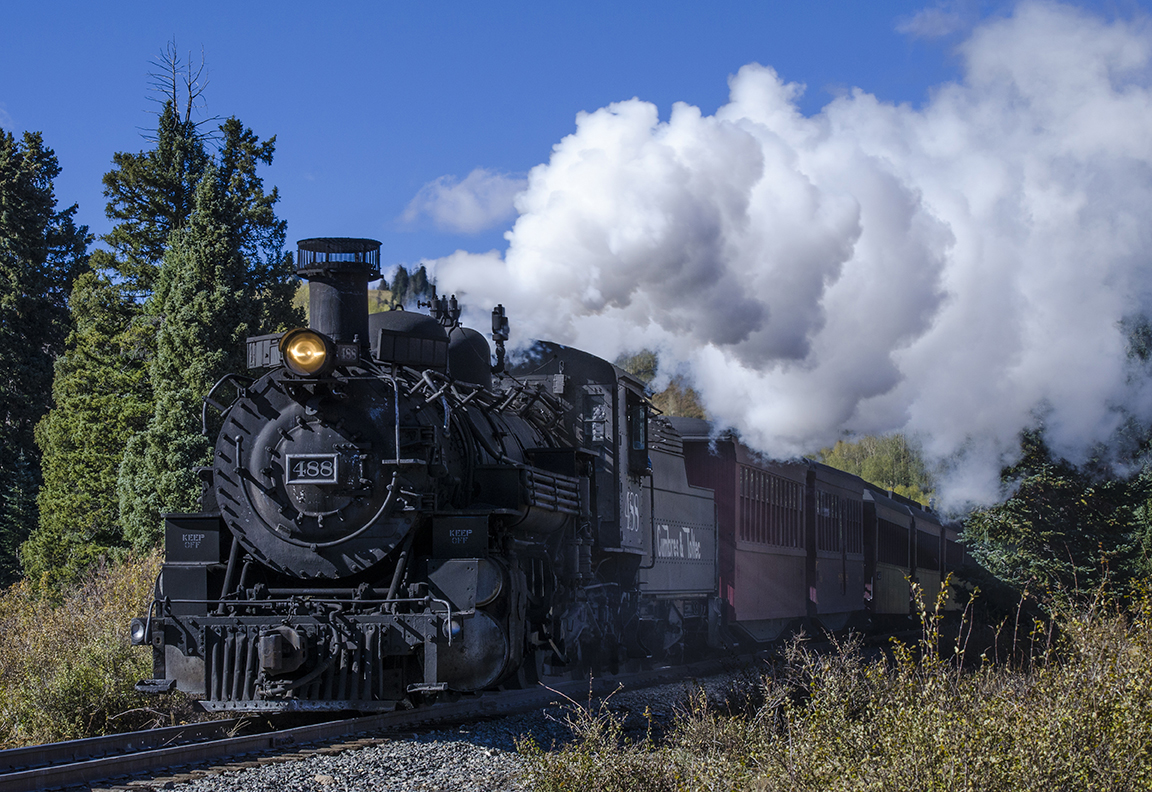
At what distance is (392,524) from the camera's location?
8.39 metres

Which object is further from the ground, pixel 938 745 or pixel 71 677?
pixel 938 745

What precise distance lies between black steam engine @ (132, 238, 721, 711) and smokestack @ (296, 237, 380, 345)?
2cm

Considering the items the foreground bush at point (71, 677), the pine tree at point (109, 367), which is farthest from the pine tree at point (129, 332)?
the foreground bush at point (71, 677)

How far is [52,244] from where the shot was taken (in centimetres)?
3691

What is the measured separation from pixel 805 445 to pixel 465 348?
6657 mm

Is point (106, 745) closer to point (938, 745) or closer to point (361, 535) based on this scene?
point (361, 535)

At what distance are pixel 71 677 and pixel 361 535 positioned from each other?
2.92 metres

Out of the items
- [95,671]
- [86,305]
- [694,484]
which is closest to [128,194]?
[86,305]

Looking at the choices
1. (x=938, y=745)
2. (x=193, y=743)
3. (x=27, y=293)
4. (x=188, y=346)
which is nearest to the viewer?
(x=938, y=745)

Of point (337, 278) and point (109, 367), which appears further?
point (109, 367)

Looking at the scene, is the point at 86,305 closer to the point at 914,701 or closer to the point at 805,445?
the point at 805,445

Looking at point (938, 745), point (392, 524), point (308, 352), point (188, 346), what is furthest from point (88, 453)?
point (938, 745)

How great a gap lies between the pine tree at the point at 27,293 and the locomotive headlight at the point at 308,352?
26.7 m

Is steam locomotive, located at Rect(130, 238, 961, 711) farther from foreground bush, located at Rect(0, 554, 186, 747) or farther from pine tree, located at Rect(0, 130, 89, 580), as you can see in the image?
pine tree, located at Rect(0, 130, 89, 580)
